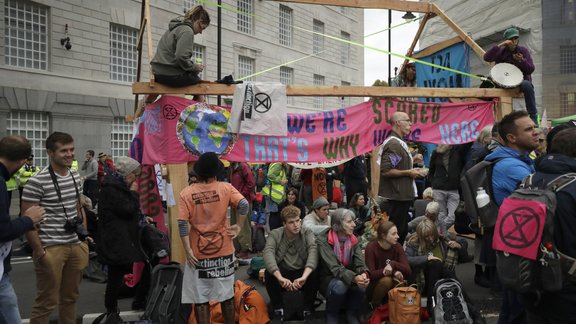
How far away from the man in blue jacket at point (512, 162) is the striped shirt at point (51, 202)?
145 inches

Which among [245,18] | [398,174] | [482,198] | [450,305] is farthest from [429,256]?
[245,18]

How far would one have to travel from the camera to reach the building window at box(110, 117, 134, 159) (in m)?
19.8

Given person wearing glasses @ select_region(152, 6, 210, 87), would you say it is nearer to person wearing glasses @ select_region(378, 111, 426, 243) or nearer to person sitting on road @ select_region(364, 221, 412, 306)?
person wearing glasses @ select_region(378, 111, 426, 243)

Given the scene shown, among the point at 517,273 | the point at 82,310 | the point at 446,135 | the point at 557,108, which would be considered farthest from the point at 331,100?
the point at 517,273

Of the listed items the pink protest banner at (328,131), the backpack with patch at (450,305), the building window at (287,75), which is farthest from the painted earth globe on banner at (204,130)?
the building window at (287,75)

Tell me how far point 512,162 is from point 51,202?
3.89 meters

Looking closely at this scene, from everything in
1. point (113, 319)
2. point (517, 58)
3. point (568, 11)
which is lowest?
point (113, 319)

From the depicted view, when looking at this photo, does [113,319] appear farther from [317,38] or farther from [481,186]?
[317,38]

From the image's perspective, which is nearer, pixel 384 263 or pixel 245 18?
pixel 384 263

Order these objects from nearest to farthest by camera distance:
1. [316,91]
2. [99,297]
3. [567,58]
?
[316,91] < [99,297] < [567,58]

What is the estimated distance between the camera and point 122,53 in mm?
20172

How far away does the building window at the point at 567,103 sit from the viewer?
19.8 m

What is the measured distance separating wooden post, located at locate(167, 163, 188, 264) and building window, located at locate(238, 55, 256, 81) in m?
20.3

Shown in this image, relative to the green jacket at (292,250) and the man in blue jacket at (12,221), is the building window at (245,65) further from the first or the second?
the man in blue jacket at (12,221)
